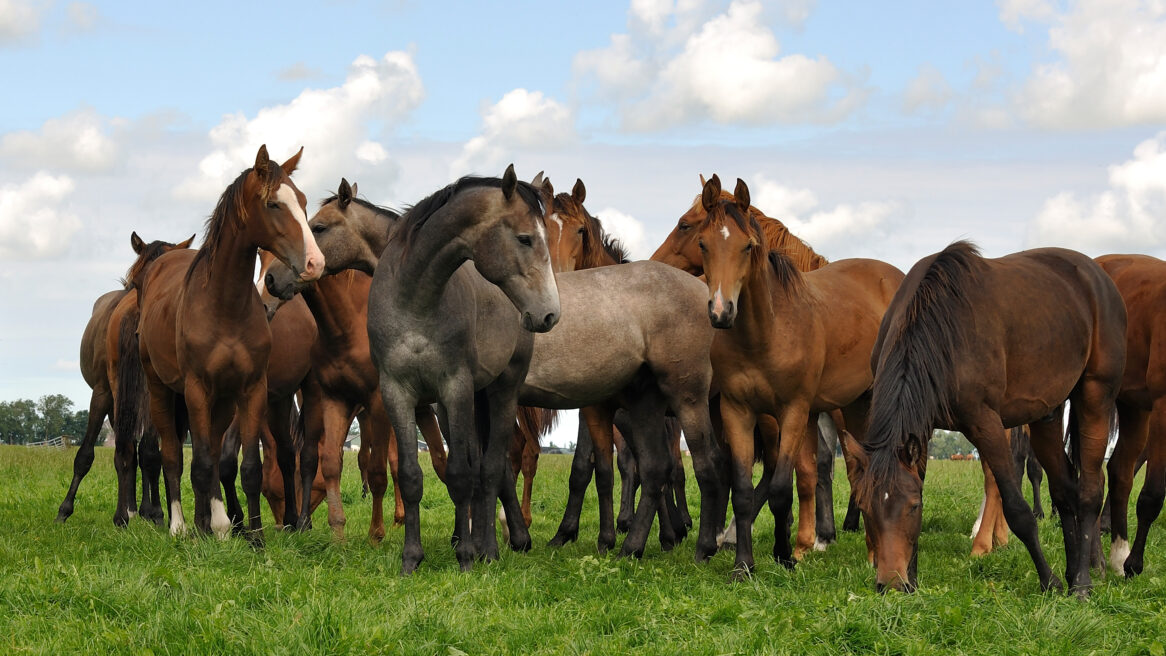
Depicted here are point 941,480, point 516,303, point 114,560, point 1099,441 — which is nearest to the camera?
point 516,303

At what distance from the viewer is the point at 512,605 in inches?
227

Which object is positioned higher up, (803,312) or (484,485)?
(803,312)

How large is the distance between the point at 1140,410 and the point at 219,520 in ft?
22.8

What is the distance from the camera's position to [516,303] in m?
6.48

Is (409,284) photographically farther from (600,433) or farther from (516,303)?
(600,433)

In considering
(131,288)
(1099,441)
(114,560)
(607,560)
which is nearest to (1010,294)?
(1099,441)

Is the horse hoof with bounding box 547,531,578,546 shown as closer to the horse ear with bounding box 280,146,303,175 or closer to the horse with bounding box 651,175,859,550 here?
the horse with bounding box 651,175,859,550

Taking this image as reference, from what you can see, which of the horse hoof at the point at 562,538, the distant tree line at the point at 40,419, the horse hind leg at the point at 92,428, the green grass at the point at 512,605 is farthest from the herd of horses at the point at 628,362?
the distant tree line at the point at 40,419

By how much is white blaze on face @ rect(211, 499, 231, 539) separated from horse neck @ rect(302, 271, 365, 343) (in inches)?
57.5

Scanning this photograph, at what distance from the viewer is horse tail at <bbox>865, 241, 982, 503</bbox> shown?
600cm

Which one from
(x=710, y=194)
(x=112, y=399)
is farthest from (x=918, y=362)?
(x=112, y=399)

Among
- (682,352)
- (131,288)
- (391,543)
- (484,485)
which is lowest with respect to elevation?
(391,543)

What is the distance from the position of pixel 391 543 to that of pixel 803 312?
357 centimetres

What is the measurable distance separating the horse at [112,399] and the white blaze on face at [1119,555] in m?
7.97
